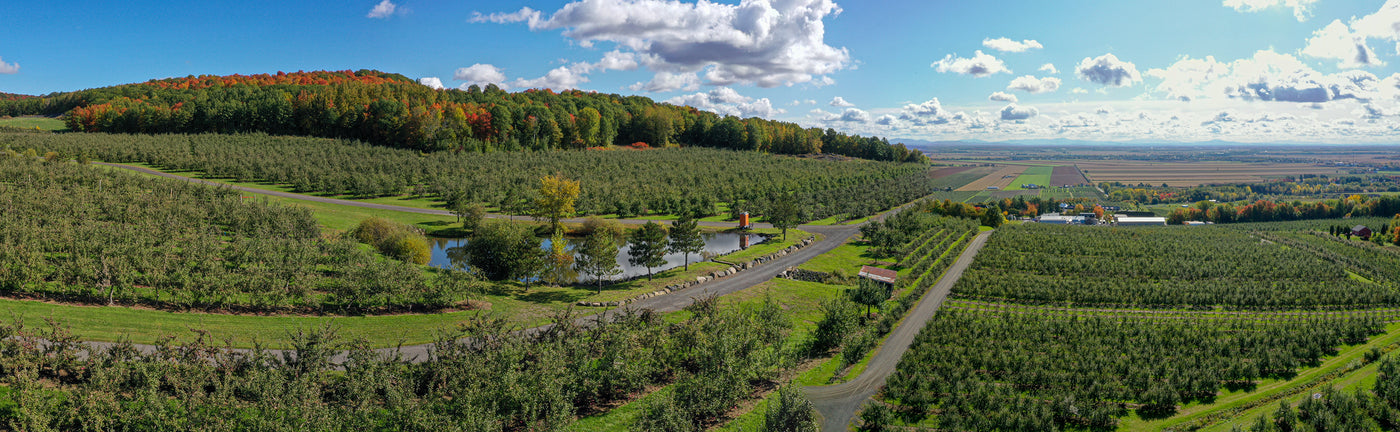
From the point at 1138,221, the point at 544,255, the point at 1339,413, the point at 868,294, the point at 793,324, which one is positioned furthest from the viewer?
the point at 1138,221

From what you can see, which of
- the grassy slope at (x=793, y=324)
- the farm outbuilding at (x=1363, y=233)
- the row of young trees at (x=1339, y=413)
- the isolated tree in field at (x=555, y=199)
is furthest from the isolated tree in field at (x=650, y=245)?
the farm outbuilding at (x=1363, y=233)

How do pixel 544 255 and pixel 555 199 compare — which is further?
pixel 555 199

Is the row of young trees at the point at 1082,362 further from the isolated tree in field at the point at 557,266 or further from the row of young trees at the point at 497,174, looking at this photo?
the row of young trees at the point at 497,174

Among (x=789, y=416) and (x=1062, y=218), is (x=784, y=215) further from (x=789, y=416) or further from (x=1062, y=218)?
(x=1062, y=218)

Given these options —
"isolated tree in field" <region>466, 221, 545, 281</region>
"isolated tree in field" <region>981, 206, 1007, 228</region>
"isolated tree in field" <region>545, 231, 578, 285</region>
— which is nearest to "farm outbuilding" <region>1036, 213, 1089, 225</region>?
"isolated tree in field" <region>981, 206, 1007, 228</region>

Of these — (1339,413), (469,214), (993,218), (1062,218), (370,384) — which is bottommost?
(1339,413)

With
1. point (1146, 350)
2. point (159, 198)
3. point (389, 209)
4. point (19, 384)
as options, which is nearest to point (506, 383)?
point (19, 384)

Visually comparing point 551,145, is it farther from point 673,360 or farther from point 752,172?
point 673,360

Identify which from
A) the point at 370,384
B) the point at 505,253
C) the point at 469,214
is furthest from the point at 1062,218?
the point at 370,384
